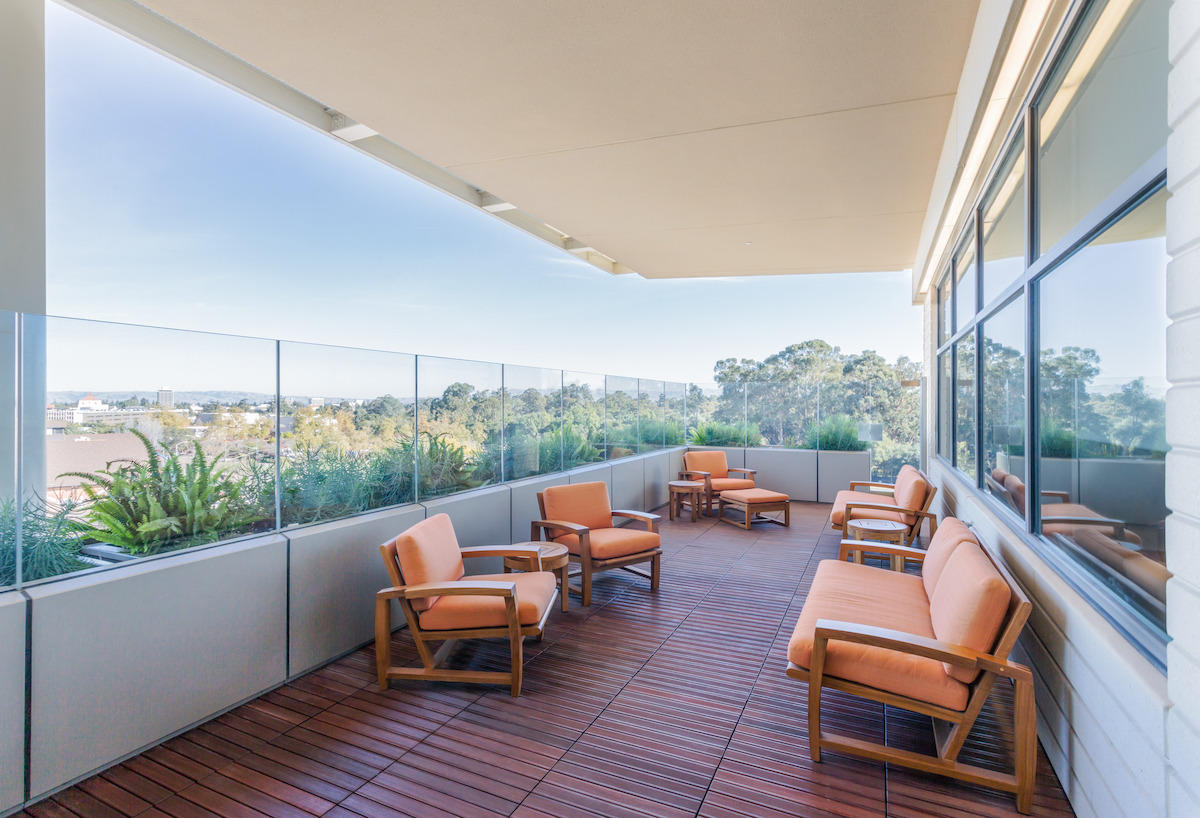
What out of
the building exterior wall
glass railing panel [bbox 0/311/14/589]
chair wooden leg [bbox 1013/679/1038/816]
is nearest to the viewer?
the building exterior wall

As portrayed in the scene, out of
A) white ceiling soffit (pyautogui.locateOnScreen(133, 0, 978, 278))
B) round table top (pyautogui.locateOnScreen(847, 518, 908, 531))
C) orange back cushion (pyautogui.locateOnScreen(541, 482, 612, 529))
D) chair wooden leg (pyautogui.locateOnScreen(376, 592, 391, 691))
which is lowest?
chair wooden leg (pyautogui.locateOnScreen(376, 592, 391, 691))

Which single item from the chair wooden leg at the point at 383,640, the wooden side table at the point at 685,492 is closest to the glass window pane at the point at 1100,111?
the chair wooden leg at the point at 383,640

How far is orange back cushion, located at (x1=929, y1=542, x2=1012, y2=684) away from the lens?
2.32 m

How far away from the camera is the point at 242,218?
11.7 m

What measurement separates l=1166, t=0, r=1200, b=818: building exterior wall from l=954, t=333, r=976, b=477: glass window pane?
3.55 meters

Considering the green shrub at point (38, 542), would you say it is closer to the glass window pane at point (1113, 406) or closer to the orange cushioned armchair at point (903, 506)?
the glass window pane at point (1113, 406)

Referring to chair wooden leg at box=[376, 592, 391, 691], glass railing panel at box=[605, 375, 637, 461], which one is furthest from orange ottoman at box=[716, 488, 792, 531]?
chair wooden leg at box=[376, 592, 391, 691]

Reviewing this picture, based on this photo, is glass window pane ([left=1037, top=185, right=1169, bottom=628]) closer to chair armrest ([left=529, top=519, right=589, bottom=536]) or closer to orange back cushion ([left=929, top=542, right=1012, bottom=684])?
orange back cushion ([left=929, top=542, right=1012, bottom=684])

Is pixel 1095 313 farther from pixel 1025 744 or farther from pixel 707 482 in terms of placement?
pixel 707 482

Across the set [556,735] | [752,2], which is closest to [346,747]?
[556,735]

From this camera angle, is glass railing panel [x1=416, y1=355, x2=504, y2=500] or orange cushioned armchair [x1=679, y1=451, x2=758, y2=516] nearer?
glass railing panel [x1=416, y1=355, x2=504, y2=500]

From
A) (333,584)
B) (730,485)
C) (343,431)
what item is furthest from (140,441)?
(730,485)

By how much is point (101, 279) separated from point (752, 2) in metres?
10.0

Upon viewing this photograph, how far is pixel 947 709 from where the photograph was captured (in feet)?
7.82
